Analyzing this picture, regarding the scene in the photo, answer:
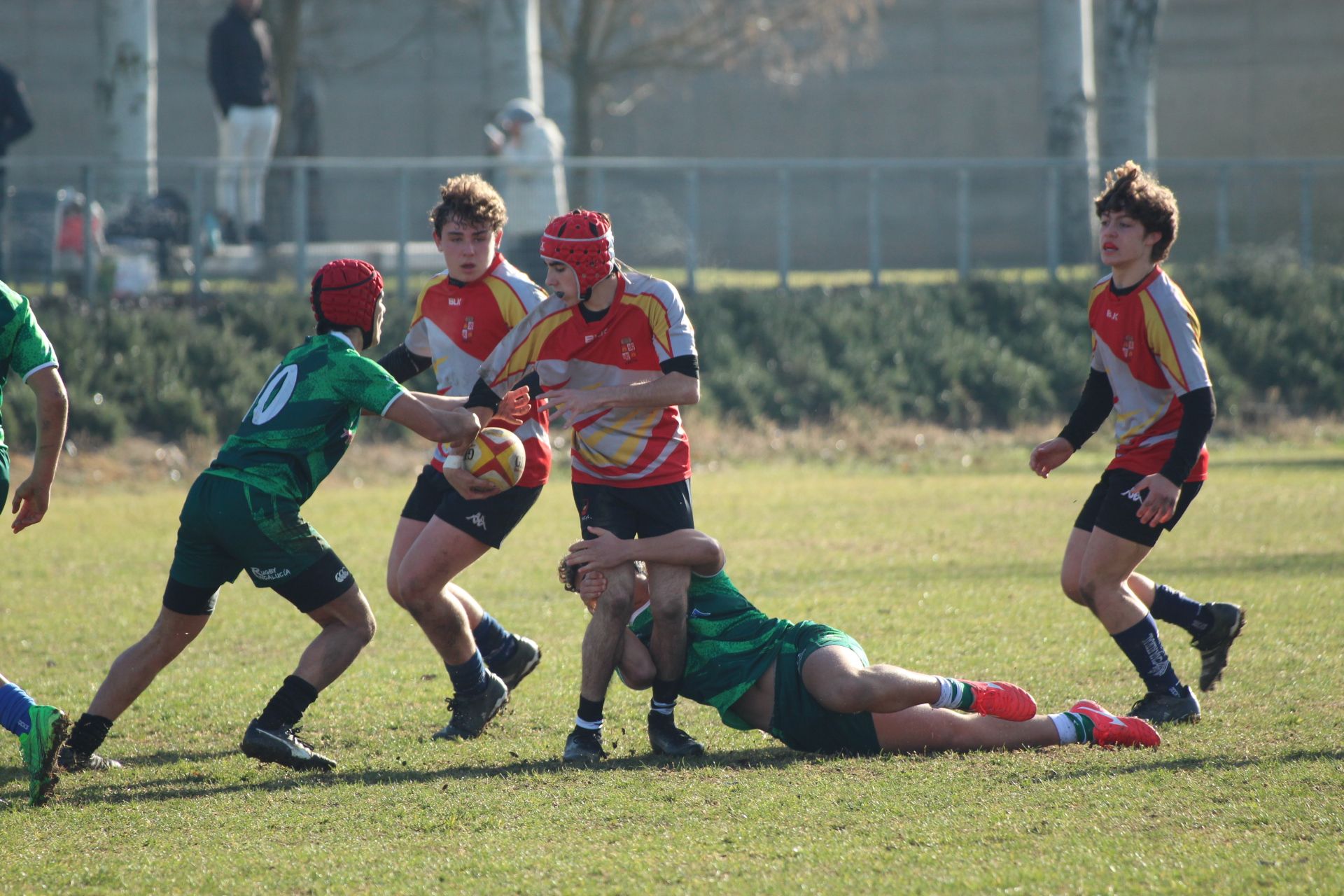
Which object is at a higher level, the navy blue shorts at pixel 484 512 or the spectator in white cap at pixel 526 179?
the spectator in white cap at pixel 526 179

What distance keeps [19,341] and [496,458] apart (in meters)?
1.72

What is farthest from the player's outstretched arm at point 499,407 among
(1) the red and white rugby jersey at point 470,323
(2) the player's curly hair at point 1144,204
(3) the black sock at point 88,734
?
(2) the player's curly hair at point 1144,204

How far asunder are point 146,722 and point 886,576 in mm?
4741

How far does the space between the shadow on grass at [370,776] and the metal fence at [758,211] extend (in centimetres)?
1136

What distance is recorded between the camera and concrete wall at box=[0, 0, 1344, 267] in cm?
3269

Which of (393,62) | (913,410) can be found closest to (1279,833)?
(913,410)

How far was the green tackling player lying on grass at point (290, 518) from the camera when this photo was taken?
17.2 ft

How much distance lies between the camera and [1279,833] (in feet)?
14.1

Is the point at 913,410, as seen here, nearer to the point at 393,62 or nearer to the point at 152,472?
the point at 152,472

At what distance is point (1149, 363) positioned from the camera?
580 centimetres

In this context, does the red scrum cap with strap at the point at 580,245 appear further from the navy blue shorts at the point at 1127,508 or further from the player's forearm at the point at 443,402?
the navy blue shorts at the point at 1127,508

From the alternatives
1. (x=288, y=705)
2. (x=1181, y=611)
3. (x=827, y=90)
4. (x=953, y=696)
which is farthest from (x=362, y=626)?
(x=827, y=90)

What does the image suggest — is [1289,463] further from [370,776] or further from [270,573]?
[270,573]

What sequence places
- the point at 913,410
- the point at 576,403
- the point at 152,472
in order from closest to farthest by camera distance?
the point at 576,403 < the point at 152,472 < the point at 913,410
